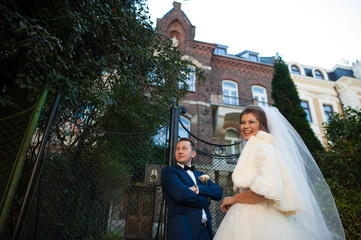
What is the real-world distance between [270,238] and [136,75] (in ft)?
15.1

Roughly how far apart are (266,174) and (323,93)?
20.0 metres

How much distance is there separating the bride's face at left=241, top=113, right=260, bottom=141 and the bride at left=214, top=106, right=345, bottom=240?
0.5 inches

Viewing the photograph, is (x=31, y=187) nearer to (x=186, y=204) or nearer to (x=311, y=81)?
(x=186, y=204)

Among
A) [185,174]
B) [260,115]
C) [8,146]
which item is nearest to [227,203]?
[185,174]

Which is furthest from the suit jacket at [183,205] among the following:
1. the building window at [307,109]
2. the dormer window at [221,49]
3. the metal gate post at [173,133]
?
the building window at [307,109]

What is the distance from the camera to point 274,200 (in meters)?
1.56

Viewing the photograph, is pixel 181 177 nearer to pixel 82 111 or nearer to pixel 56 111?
pixel 56 111

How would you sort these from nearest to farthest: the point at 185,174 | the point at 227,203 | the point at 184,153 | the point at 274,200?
the point at 274,200, the point at 227,203, the point at 185,174, the point at 184,153

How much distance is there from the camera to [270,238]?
143cm

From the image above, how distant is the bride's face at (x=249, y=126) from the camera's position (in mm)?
2027

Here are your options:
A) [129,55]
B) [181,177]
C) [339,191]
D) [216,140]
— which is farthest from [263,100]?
[181,177]

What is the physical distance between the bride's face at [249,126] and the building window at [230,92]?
1291cm

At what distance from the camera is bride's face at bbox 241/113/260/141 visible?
203 cm

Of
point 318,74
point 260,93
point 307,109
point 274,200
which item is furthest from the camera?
point 318,74
